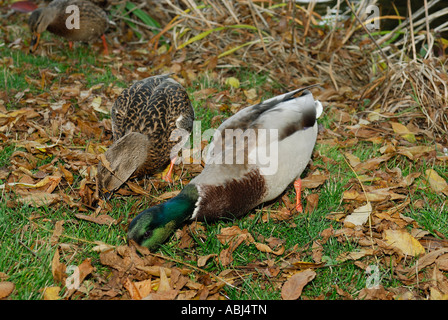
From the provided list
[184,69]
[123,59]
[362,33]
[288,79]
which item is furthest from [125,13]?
[362,33]

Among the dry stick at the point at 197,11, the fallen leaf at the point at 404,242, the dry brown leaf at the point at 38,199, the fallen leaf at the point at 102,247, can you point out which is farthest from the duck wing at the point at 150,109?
the fallen leaf at the point at 404,242

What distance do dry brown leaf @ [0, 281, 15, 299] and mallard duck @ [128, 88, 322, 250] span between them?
0.64m

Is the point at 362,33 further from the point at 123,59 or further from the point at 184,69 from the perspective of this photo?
the point at 123,59

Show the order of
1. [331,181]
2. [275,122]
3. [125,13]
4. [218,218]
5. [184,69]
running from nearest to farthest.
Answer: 1. [218,218]
2. [275,122]
3. [331,181]
4. [184,69]
5. [125,13]

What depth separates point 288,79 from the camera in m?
5.16

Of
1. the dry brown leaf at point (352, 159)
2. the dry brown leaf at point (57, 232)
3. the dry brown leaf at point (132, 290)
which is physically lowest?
the dry brown leaf at point (352, 159)

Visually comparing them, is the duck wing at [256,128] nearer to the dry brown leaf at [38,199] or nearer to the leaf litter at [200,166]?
the leaf litter at [200,166]

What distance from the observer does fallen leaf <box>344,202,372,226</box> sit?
3.11 metres

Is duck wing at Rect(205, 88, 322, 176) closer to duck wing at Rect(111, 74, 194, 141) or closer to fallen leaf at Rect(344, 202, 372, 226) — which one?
duck wing at Rect(111, 74, 194, 141)

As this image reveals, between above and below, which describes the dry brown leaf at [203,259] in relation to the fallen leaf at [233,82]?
above

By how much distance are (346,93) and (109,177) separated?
3.05 metres

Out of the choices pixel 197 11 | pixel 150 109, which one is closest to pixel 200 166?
pixel 150 109

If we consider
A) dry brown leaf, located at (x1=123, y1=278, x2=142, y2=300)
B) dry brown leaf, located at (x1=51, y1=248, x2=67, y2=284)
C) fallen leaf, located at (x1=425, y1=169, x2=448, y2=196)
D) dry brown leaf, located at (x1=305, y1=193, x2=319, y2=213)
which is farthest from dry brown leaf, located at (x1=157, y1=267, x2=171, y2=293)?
fallen leaf, located at (x1=425, y1=169, x2=448, y2=196)

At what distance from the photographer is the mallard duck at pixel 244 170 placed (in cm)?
268
